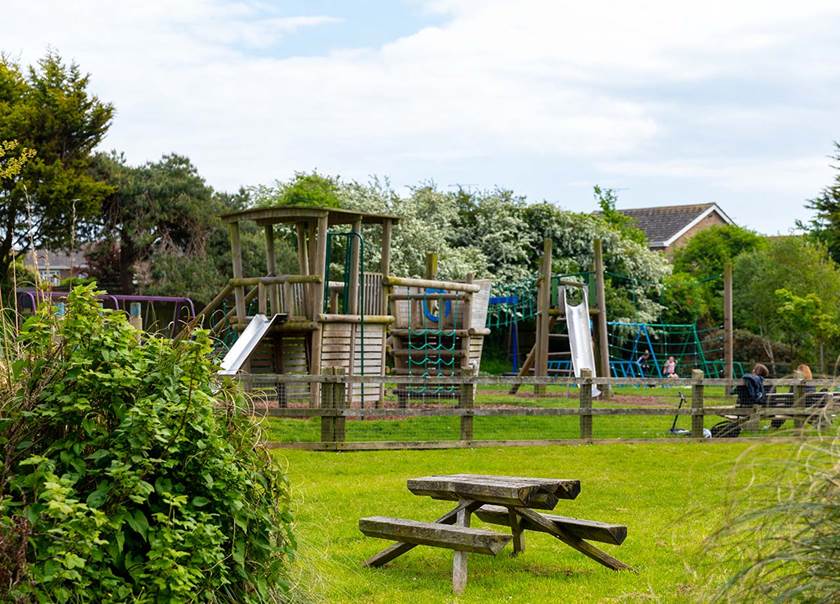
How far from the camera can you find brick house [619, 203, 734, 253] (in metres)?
56.5

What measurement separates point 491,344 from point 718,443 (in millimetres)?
22966

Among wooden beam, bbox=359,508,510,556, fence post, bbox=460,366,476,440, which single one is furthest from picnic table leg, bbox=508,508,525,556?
fence post, bbox=460,366,476,440

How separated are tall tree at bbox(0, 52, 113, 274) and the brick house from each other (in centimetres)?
2988

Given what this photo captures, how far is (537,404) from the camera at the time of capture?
22.7 metres

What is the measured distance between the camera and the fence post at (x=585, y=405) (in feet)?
53.1

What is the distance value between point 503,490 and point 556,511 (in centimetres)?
353

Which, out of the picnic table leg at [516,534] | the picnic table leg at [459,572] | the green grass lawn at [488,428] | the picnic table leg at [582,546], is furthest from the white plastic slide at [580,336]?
the picnic table leg at [459,572]

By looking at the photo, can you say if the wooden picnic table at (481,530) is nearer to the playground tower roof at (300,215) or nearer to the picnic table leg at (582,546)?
the picnic table leg at (582,546)

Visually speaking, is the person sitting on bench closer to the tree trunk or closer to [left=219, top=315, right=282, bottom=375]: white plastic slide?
[left=219, top=315, right=282, bottom=375]: white plastic slide

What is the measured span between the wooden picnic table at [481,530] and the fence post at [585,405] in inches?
319

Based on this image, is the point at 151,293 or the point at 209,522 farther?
the point at 151,293

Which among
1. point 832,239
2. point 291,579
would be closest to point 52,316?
point 291,579

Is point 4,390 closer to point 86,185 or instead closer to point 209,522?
point 209,522

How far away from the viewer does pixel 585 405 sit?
16281mm
